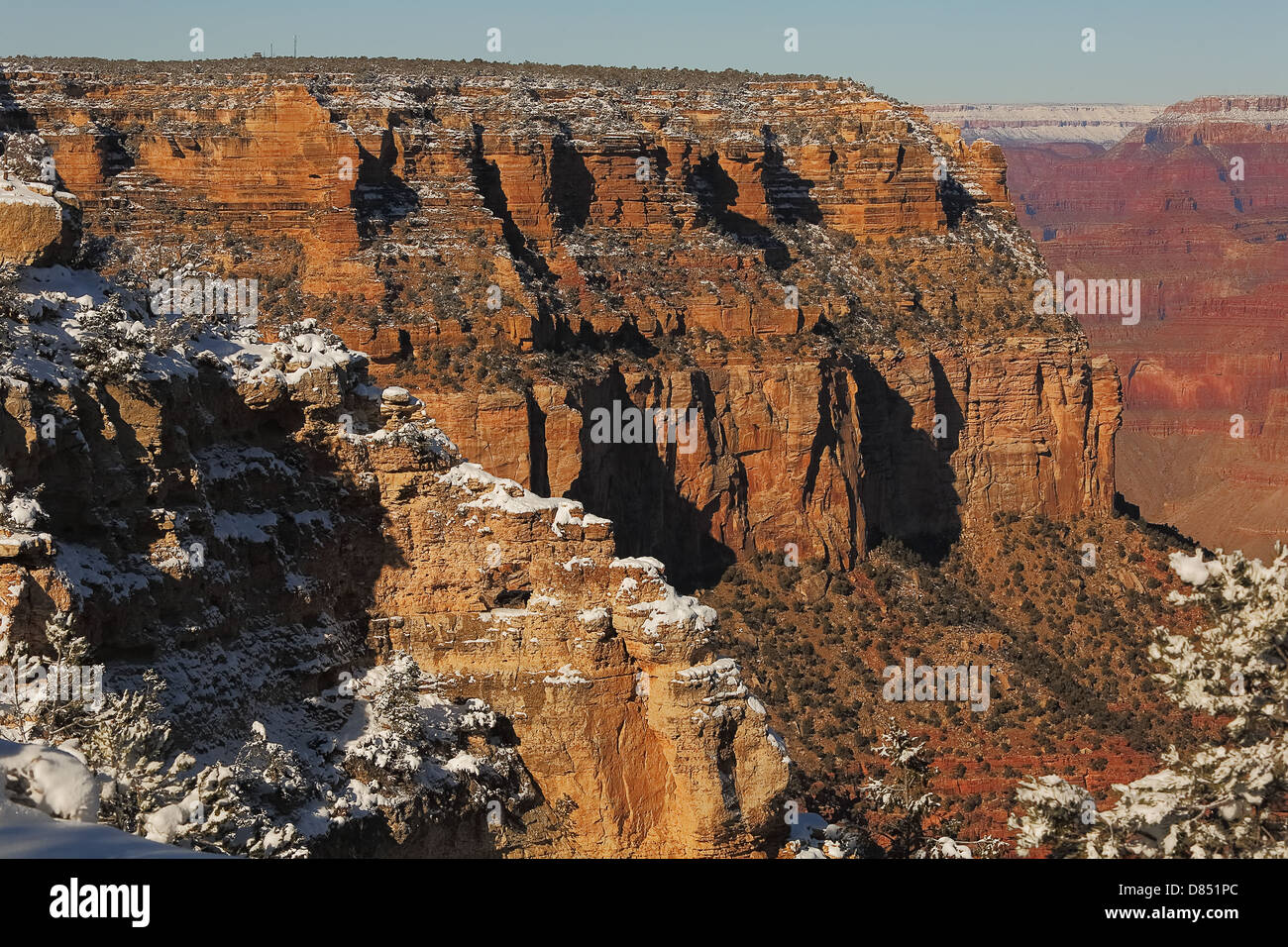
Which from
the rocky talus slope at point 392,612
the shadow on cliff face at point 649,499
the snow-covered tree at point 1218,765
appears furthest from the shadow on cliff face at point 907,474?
the snow-covered tree at point 1218,765

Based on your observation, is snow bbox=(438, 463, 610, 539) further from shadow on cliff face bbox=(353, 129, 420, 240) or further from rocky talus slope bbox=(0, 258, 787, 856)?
shadow on cliff face bbox=(353, 129, 420, 240)

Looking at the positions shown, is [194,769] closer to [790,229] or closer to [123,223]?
[123,223]

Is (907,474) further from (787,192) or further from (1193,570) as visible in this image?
(1193,570)

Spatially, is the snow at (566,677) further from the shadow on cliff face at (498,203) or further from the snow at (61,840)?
the shadow on cliff face at (498,203)

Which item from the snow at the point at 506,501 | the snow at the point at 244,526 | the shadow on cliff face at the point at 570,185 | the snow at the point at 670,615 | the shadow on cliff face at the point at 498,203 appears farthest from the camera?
the shadow on cliff face at the point at 570,185

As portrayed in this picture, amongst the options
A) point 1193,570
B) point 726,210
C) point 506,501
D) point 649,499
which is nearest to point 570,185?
point 726,210
